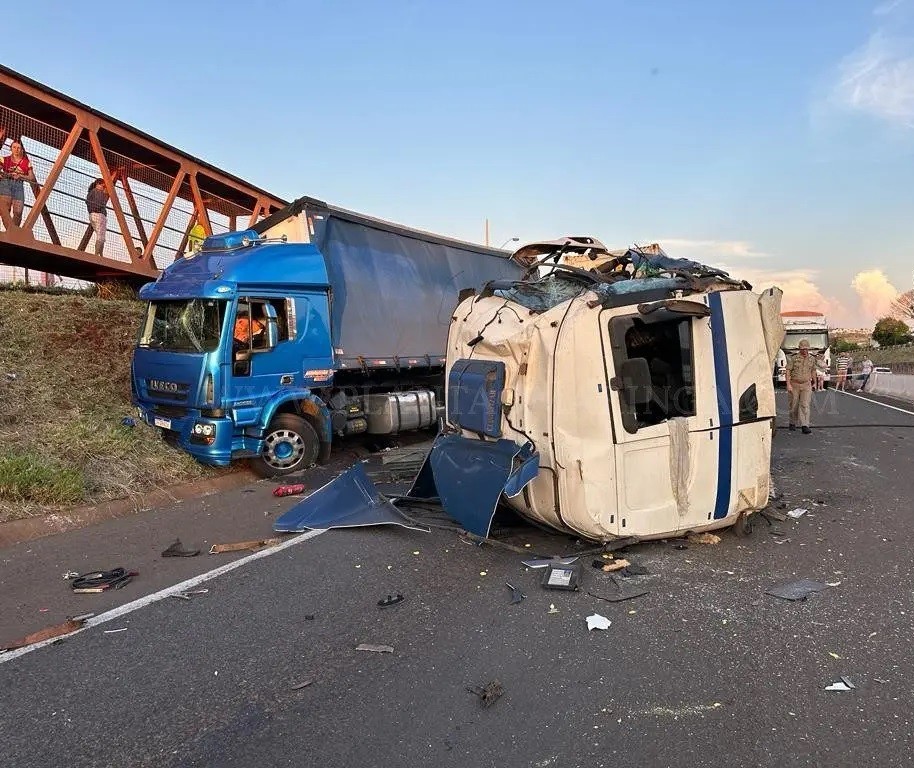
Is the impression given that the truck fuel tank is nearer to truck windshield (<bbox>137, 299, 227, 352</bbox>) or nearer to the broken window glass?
truck windshield (<bbox>137, 299, 227, 352</bbox>)

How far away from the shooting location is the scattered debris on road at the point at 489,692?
2947 mm

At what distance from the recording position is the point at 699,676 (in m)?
3.13

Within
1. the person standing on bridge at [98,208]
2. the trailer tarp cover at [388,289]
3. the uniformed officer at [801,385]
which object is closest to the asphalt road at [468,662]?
the trailer tarp cover at [388,289]

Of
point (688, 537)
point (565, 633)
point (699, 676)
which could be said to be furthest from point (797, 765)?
point (688, 537)

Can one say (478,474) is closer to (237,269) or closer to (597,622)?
(597,622)

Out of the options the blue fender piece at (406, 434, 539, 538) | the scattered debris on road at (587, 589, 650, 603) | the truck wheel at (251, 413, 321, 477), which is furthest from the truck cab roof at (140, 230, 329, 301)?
the scattered debris on road at (587, 589, 650, 603)

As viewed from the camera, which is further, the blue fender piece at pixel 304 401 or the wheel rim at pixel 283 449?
the wheel rim at pixel 283 449

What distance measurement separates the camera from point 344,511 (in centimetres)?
574

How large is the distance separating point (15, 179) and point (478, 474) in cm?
894

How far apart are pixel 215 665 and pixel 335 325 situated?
20.6 ft

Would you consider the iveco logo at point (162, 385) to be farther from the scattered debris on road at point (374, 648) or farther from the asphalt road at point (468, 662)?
the scattered debris on road at point (374, 648)

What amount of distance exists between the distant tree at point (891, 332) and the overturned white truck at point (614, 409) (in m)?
58.6

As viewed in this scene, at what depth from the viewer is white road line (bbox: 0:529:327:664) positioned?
358cm

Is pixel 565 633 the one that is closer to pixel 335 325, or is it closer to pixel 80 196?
pixel 335 325
